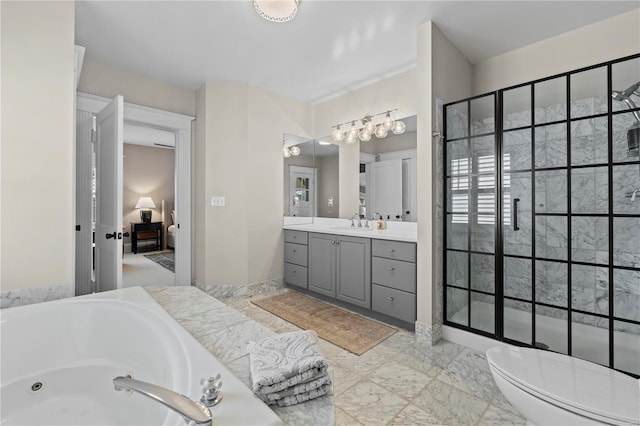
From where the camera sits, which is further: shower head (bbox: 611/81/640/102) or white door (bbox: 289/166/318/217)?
white door (bbox: 289/166/318/217)

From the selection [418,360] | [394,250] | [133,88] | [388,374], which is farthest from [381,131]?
[133,88]

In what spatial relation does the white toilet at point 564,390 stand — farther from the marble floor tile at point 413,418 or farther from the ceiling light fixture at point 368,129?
the ceiling light fixture at point 368,129

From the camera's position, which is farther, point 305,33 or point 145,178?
point 145,178

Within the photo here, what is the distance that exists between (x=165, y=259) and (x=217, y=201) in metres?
3.14

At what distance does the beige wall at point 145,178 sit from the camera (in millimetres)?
6441

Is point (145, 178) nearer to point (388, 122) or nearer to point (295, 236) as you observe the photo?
point (295, 236)

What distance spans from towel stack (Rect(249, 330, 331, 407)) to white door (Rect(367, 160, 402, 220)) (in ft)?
7.29

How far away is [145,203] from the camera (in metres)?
6.57

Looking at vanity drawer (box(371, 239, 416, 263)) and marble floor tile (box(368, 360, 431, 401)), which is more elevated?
vanity drawer (box(371, 239, 416, 263))

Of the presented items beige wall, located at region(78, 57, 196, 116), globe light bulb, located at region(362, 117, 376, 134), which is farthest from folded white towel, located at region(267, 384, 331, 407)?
beige wall, located at region(78, 57, 196, 116)

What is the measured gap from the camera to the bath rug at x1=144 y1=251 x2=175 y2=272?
5121 mm

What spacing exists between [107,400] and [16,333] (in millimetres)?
549

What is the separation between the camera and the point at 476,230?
7.47 ft

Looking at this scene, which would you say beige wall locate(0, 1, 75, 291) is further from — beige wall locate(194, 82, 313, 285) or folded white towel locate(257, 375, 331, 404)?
folded white towel locate(257, 375, 331, 404)
